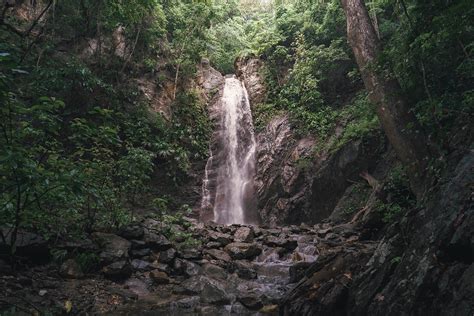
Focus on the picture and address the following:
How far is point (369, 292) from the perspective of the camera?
336 cm

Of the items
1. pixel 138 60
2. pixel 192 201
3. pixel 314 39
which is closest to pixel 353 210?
pixel 192 201

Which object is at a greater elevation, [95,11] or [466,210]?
[95,11]

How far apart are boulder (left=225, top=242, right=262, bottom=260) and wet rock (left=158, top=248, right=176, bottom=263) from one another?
1.48m

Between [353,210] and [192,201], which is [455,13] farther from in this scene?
[192,201]

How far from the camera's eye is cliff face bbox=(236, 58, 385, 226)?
10820mm

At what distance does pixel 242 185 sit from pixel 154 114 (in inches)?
192

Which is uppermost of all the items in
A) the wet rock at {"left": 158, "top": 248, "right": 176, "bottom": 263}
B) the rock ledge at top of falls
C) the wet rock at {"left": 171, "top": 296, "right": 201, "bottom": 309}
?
the rock ledge at top of falls

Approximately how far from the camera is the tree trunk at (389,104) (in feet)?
17.3

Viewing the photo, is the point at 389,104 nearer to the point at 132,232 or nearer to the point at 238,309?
the point at 238,309

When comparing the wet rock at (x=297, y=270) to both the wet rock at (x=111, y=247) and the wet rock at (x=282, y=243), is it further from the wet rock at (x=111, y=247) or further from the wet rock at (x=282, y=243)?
the wet rock at (x=111, y=247)

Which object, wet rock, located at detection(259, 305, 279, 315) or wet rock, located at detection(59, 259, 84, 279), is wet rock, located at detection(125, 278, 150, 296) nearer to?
wet rock, located at detection(59, 259, 84, 279)

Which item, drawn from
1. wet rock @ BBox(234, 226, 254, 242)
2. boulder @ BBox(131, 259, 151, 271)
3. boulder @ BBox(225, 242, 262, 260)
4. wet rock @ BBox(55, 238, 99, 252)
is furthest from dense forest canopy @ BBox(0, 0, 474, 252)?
boulder @ BBox(225, 242, 262, 260)

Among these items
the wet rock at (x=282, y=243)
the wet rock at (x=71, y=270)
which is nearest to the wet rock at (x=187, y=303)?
the wet rock at (x=71, y=270)

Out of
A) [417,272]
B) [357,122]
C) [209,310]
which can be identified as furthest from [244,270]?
[357,122]
